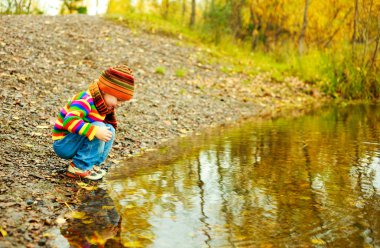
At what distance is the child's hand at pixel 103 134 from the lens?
3.45m

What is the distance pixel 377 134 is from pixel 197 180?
11.0 feet

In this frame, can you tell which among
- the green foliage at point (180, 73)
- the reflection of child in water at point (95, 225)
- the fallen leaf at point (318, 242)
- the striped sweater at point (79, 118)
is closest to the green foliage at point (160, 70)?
the green foliage at point (180, 73)

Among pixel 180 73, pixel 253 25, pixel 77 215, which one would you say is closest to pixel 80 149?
pixel 77 215

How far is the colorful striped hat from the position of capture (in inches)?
139

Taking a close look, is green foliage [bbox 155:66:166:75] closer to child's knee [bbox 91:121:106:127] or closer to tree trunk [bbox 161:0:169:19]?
child's knee [bbox 91:121:106:127]

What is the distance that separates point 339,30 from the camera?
18531 mm

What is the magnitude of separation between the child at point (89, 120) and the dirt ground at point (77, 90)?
0.72ft

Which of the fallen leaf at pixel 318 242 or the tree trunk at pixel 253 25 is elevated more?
the tree trunk at pixel 253 25

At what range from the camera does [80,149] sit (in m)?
3.69

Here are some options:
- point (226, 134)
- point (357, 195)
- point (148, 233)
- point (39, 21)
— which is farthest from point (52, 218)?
point (39, 21)

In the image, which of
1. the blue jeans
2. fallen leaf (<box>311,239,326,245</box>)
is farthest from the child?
fallen leaf (<box>311,239,326,245</box>)

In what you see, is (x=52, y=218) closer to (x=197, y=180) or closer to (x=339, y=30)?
(x=197, y=180)

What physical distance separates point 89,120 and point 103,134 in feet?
0.67

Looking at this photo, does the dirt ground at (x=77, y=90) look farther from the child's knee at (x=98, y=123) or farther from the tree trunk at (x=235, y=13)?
the tree trunk at (x=235, y=13)
